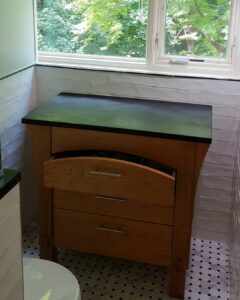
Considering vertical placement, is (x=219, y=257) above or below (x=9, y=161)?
below

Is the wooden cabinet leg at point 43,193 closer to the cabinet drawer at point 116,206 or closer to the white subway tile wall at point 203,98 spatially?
the cabinet drawer at point 116,206

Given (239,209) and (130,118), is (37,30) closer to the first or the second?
(130,118)

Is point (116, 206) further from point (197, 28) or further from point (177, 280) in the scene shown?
point (197, 28)

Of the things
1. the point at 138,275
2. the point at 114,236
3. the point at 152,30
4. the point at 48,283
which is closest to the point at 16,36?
the point at 152,30

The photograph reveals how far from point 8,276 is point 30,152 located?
1438mm

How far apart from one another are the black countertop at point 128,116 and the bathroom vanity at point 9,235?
0.85 meters

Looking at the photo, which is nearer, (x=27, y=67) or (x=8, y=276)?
(x=8, y=276)

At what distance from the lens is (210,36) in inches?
85.8

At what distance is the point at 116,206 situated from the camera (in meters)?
1.94

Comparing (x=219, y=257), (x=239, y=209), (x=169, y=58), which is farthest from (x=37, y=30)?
(x=219, y=257)

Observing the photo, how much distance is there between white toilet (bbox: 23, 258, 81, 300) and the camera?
5.02 feet

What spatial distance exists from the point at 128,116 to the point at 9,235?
1.06 metres

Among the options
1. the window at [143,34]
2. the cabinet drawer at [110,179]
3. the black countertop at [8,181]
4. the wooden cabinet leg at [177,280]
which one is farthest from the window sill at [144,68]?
the black countertop at [8,181]

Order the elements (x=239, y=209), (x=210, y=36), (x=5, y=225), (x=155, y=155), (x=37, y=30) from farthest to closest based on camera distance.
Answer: (x=37, y=30), (x=210, y=36), (x=239, y=209), (x=155, y=155), (x=5, y=225)
